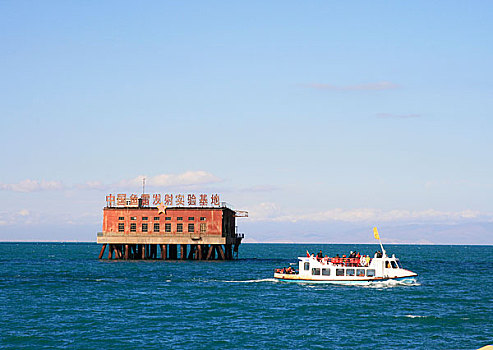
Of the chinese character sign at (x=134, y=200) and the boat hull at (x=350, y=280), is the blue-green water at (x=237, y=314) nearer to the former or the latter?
the boat hull at (x=350, y=280)

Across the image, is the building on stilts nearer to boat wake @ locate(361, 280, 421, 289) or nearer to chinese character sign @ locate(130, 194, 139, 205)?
chinese character sign @ locate(130, 194, 139, 205)

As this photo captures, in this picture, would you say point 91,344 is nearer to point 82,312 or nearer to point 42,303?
point 82,312

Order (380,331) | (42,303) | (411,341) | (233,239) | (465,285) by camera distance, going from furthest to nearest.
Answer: (233,239)
(465,285)
(42,303)
(380,331)
(411,341)

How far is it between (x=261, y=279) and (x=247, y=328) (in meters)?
38.9

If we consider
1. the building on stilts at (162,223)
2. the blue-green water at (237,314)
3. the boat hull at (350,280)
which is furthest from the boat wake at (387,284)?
the building on stilts at (162,223)

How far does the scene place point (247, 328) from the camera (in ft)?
172

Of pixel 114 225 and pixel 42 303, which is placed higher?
pixel 114 225

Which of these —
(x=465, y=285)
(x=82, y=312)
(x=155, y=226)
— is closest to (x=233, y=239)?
(x=155, y=226)

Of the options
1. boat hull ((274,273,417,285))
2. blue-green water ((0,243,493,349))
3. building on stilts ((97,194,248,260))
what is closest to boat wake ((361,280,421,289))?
boat hull ((274,273,417,285))

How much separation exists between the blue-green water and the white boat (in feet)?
5.45

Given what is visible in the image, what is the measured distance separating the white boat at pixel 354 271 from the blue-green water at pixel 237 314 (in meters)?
1.66

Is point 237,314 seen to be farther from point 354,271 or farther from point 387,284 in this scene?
point 387,284

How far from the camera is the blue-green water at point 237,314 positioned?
4728 cm

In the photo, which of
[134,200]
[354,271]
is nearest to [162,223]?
[134,200]
